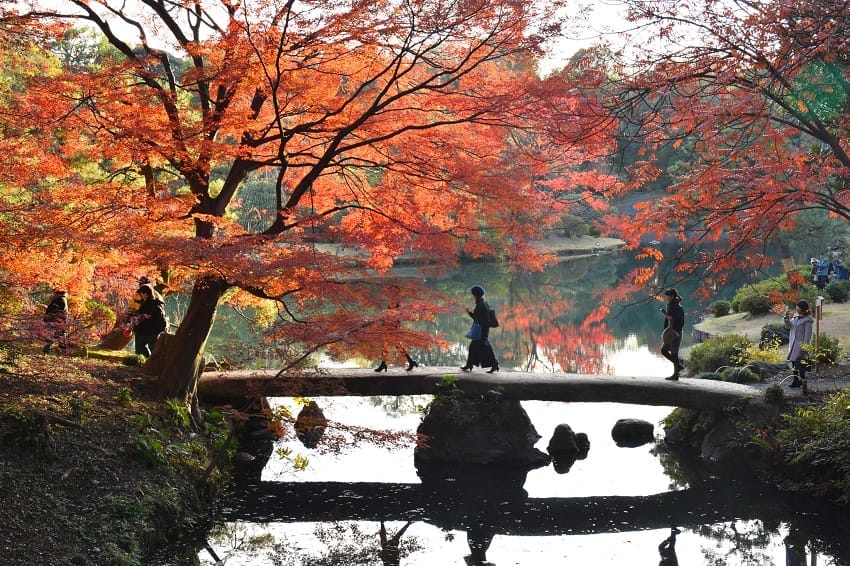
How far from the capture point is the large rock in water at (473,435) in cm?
1234

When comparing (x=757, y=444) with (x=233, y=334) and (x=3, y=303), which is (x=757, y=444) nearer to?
(x=3, y=303)

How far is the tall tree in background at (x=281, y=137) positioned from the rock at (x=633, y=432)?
432 centimetres

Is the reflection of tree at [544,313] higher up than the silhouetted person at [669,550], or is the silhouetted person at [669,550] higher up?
the reflection of tree at [544,313]

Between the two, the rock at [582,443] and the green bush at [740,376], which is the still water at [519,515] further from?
the green bush at [740,376]

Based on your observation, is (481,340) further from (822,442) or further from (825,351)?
(825,351)

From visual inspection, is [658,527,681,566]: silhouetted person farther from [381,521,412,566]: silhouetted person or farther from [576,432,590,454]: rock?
[576,432,590,454]: rock

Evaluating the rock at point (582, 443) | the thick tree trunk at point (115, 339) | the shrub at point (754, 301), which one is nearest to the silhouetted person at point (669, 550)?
the rock at point (582, 443)

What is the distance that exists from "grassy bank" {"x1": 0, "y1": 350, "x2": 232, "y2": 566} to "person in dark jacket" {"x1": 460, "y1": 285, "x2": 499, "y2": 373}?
14.2 feet

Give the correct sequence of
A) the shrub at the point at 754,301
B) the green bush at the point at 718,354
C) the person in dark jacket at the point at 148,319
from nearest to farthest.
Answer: the person in dark jacket at the point at 148,319 → the green bush at the point at 718,354 → the shrub at the point at 754,301

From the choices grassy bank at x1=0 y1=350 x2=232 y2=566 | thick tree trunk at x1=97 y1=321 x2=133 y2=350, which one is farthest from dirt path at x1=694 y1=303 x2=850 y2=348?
grassy bank at x1=0 y1=350 x2=232 y2=566

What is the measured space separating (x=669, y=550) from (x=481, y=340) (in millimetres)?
4572

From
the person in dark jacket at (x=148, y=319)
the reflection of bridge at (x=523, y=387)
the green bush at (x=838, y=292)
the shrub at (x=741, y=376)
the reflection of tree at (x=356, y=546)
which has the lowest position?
the reflection of tree at (x=356, y=546)

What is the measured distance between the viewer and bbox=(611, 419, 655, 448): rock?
1389 cm

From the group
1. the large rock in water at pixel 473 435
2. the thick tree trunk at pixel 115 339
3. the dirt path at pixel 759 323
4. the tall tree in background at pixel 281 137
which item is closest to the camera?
the tall tree in background at pixel 281 137
